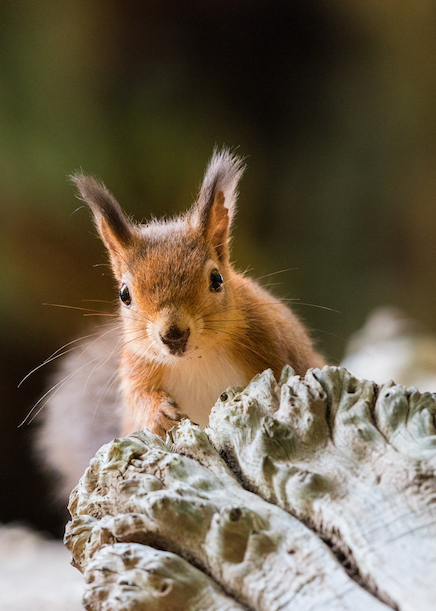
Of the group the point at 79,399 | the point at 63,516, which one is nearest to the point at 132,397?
the point at 79,399

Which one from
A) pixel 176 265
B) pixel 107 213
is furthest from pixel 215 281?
pixel 107 213

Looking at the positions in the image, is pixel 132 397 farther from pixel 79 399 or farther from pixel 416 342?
pixel 416 342

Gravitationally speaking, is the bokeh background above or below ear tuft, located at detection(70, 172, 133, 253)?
above

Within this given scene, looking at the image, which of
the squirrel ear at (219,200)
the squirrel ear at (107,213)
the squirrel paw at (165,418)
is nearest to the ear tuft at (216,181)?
the squirrel ear at (219,200)

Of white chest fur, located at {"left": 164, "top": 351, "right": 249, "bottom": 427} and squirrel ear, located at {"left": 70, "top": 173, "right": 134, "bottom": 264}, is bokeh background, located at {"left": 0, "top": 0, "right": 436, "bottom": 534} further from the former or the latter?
white chest fur, located at {"left": 164, "top": 351, "right": 249, "bottom": 427}

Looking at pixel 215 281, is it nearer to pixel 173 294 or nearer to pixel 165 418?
pixel 173 294

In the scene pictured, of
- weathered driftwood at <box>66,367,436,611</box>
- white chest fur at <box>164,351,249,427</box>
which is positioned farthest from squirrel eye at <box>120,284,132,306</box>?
weathered driftwood at <box>66,367,436,611</box>

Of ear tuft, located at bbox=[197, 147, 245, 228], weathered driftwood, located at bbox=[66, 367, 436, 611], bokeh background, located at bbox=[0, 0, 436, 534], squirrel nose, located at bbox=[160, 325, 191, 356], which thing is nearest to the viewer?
weathered driftwood, located at bbox=[66, 367, 436, 611]

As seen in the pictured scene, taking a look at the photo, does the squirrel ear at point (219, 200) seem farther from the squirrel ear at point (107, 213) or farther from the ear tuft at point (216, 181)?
the squirrel ear at point (107, 213)
